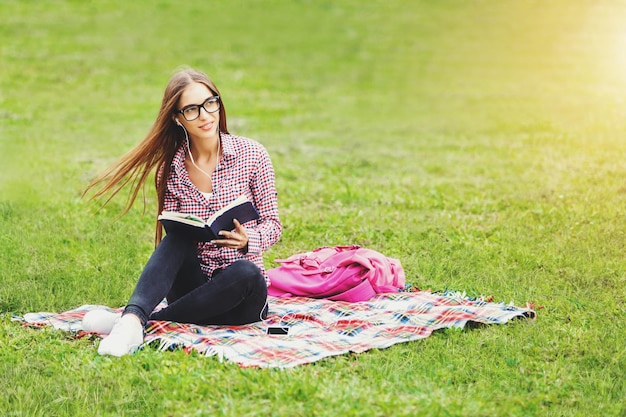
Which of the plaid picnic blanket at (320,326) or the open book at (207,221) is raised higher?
the open book at (207,221)

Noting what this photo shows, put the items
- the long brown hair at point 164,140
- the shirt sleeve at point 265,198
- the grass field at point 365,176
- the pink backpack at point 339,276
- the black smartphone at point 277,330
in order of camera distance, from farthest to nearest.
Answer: the pink backpack at point 339,276
the shirt sleeve at point 265,198
the long brown hair at point 164,140
the black smartphone at point 277,330
the grass field at point 365,176

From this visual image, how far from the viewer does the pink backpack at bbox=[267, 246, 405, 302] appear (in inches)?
231

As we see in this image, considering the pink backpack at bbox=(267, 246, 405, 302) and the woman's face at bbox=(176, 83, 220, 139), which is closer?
the woman's face at bbox=(176, 83, 220, 139)

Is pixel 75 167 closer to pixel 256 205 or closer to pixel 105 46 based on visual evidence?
pixel 256 205

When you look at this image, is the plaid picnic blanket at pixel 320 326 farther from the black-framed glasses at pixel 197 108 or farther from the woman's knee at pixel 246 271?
the black-framed glasses at pixel 197 108

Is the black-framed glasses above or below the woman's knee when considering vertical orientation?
above

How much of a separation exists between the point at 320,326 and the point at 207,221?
911 millimetres

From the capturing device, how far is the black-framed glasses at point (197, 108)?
5.30 metres

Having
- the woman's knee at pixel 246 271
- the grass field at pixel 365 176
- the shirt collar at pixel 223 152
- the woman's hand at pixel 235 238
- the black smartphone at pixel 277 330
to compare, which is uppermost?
the shirt collar at pixel 223 152

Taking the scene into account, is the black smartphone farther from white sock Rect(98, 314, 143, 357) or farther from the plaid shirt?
white sock Rect(98, 314, 143, 357)

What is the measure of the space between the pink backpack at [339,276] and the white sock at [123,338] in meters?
1.30

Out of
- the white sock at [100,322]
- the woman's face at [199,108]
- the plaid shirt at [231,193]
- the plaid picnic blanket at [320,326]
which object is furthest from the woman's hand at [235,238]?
the white sock at [100,322]

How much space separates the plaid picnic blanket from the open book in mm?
536

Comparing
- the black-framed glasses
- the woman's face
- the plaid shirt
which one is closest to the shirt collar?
the plaid shirt
